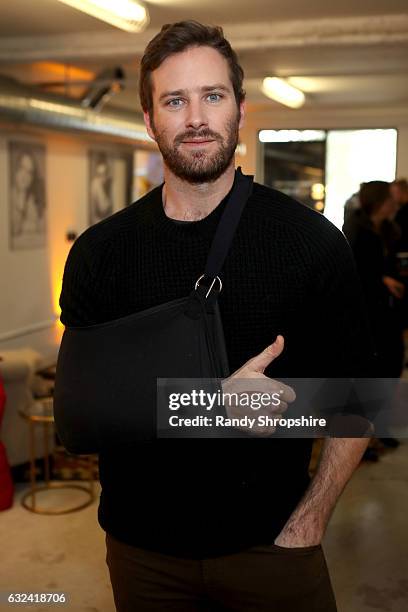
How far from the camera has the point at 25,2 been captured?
4637 mm

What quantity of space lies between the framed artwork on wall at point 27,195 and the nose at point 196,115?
19.4 ft

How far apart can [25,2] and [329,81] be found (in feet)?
14.6

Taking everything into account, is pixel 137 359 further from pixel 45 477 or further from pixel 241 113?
pixel 45 477

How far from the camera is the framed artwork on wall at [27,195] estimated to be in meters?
6.90

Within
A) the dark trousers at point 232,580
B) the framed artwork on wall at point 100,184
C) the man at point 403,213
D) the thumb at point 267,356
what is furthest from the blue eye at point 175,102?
the framed artwork on wall at point 100,184

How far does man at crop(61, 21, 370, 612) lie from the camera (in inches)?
47.0

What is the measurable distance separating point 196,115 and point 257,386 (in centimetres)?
42

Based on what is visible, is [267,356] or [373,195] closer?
[267,356]

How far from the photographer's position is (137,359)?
47.0 inches

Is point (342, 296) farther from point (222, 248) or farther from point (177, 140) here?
point (177, 140)

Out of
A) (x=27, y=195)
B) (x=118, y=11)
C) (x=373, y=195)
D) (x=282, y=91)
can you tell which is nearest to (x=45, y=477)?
(x=373, y=195)

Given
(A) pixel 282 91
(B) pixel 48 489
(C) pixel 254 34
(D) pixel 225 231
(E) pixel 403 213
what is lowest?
(B) pixel 48 489

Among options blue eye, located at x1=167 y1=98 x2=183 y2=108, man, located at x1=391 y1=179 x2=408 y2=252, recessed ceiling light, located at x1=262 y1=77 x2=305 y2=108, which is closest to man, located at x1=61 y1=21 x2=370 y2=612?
blue eye, located at x1=167 y1=98 x2=183 y2=108

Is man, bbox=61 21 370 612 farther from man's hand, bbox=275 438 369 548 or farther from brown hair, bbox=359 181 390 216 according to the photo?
brown hair, bbox=359 181 390 216
